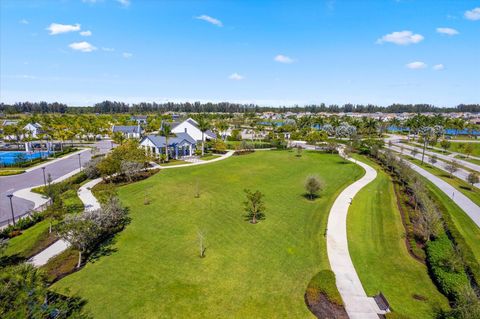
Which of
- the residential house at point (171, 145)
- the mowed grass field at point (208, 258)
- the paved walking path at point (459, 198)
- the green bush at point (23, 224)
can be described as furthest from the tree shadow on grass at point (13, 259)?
the paved walking path at point (459, 198)

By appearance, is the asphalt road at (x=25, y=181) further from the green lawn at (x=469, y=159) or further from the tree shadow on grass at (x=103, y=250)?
→ the green lawn at (x=469, y=159)

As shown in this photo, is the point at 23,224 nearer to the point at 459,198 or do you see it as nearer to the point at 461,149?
the point at 459,198

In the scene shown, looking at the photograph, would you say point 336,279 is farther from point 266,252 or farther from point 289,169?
point 289,169

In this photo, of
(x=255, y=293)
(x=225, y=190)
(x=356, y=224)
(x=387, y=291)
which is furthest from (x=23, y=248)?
(x=356, y=224)

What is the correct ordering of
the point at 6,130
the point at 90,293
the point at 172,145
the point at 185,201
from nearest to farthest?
the point at 90,293 → the point at 185,201 → the point at 172,145 → the point at 6,130

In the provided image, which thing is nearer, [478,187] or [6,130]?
[478,187]
